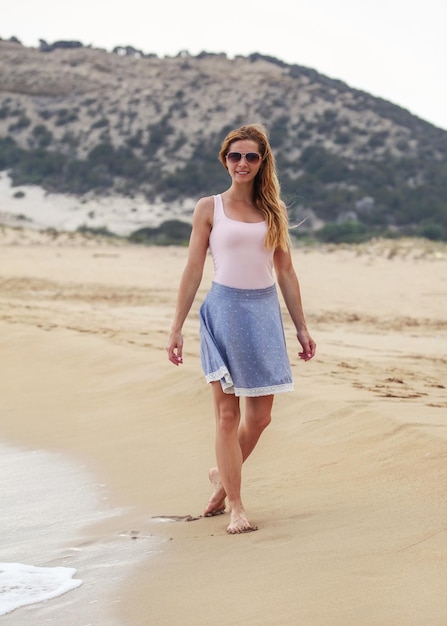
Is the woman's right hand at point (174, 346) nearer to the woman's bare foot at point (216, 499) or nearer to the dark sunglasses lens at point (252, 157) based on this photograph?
the woman's bare foot at point (216, 499)

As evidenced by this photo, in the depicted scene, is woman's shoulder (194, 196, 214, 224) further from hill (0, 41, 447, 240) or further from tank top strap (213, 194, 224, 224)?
hill (0, 41, 447, 240)

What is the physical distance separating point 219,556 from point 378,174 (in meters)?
40.1

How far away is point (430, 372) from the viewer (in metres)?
8.47

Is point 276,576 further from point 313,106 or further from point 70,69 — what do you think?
point 70,69

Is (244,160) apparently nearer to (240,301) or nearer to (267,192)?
(267,192)

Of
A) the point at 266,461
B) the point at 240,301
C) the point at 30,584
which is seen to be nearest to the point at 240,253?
the point at 240,301

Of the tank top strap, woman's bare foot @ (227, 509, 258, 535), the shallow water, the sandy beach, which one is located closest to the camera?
the sandy beach

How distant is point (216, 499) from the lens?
4668 millimetres

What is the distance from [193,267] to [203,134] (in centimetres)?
4539

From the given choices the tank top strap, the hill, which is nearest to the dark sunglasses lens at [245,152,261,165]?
the tank top strap

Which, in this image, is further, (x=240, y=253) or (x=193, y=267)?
(x=193, y=267)

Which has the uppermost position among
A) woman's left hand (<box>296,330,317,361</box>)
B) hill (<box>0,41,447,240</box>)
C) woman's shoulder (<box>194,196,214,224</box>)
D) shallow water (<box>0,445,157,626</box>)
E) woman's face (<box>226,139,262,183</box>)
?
hill (<box>0,41,447,240</box>)

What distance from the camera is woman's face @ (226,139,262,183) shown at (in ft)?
14.5

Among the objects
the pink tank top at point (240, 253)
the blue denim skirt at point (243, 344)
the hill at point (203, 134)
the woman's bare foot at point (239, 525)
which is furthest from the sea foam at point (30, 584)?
the hill at point (203, 134)
